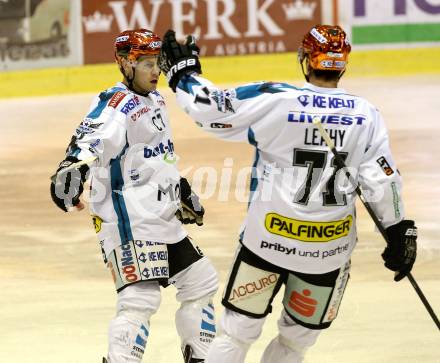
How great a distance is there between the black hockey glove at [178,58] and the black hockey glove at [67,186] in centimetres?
61

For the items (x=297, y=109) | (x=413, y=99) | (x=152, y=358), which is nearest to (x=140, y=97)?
(x=297, y=109)

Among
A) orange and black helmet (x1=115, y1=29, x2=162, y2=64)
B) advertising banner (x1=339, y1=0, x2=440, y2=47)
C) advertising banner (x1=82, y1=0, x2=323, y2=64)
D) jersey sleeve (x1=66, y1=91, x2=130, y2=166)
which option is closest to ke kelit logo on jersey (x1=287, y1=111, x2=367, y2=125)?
jersey sleeve (x1=66, y1=91, x2=130, y2=166)

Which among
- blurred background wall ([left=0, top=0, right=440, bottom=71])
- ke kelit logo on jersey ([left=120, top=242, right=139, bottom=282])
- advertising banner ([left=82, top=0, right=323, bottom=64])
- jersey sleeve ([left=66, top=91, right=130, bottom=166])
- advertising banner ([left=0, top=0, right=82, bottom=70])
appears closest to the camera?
jersey sleeve ([left=66, top=91, right=130, bottom=166])

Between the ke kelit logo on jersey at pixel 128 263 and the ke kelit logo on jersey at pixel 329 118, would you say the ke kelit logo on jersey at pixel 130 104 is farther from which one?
the ke kelit logo on jersey at pixel 329 118

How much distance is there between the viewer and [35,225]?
10.1 meters

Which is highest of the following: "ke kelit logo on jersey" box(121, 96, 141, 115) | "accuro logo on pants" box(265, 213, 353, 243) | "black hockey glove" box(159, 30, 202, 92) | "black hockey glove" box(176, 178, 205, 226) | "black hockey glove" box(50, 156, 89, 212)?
"black hockey glove" box(159, 30, 202, 92)

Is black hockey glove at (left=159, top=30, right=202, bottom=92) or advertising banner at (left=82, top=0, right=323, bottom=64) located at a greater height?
black hockey glove at (left=159, top=30, right=202, bottom=92)

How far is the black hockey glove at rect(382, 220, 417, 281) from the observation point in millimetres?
5141

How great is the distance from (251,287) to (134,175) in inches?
37.6

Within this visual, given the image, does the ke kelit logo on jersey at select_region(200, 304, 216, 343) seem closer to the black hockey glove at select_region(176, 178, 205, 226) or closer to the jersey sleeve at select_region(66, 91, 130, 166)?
the black hockey glove at select_region(176, 178, 205, 226)

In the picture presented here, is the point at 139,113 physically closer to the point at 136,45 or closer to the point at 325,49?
the point at 136,45

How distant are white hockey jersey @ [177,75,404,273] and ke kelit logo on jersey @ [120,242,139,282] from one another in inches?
28.8

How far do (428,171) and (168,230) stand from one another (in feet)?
20.3

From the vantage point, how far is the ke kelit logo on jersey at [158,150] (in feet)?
18.9
